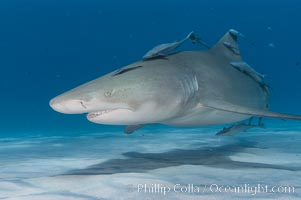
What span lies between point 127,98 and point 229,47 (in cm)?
397

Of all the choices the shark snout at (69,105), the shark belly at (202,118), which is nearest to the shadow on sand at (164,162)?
the shark belly at (202,118)

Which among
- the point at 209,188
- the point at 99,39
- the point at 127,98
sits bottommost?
the point at 209,188

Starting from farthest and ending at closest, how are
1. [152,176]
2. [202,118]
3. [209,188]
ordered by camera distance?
[202,118], [152,176], [209,188]

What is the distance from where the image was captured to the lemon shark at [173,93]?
380cm

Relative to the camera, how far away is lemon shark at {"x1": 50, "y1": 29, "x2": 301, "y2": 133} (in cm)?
380

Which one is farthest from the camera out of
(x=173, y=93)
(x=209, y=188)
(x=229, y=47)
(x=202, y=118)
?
(x=229, y=47)

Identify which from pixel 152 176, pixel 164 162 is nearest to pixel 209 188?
pixel 152 176

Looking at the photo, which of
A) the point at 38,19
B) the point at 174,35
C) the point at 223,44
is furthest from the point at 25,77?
the point at 223,44

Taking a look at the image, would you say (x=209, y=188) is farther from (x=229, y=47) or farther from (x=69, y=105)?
(x=229, y=47)

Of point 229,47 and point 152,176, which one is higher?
point 229,47

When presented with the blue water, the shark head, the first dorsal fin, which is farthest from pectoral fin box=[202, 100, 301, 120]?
the blue water

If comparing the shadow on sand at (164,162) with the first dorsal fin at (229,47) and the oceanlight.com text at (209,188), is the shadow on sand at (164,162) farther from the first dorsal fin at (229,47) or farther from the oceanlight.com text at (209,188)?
the first dorsal fin at (229,47)

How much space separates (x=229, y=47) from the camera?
7.26m

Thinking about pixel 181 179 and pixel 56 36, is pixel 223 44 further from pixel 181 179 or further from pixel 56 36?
pixel 56 36
